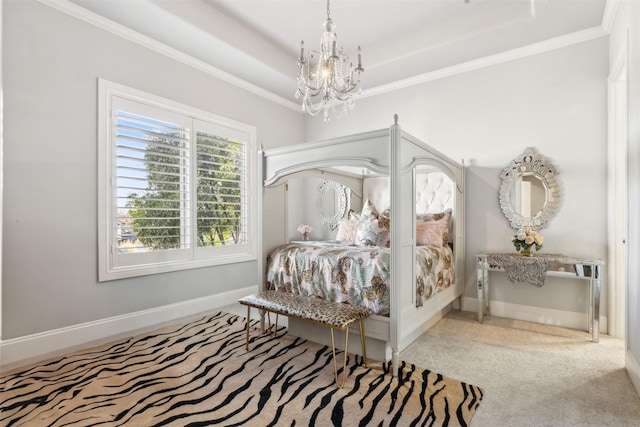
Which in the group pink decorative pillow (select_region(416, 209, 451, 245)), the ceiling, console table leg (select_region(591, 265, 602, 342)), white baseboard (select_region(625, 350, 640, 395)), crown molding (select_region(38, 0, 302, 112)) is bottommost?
white baseboard (select_region(625, 350, 640, 395))

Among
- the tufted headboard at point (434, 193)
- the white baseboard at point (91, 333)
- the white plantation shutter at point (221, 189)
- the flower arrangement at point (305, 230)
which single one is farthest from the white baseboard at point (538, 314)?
the white baseboard at point (91, 333)

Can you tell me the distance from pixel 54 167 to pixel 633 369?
448cm

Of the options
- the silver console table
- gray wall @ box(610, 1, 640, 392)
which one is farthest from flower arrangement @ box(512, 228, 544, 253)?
gray wall @ box(610, 1, 640, 392)

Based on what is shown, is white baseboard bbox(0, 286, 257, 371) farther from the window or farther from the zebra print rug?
the window

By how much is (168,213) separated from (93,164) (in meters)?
0.81

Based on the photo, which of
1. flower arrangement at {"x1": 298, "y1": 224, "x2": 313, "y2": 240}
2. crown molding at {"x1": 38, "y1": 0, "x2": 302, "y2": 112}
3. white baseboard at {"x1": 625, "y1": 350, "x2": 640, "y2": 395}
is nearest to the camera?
white baseboard at {"x1": 625, "y1": 350, "x2": 640, "y2": 395}

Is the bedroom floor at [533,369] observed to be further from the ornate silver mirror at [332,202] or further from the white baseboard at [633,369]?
the ornate silver mirror at [332,202]

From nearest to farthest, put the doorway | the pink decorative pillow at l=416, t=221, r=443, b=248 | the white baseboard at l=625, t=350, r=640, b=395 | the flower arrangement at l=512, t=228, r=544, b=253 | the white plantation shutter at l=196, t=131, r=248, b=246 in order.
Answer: the white baseboard at l=625, t=350, r=640, b=395 → the doorway → the flower arrangement at l=512, t=228, r=544, b=253 → the pink decorative pillow at l=416, t=221, r=443, b=248 → the white plantation shutter at l=196, t=131, r=248, b=246

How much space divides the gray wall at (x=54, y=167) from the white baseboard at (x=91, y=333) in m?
0.06

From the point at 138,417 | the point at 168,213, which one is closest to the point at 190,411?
the point at 138,417

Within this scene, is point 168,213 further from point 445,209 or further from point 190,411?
point 445,209

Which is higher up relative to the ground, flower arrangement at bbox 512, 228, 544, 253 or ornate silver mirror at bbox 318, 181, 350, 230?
ornate silver mirror at bbox 318, 181, 350, 230

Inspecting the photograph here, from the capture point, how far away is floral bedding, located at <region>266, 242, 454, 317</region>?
8.67 ft

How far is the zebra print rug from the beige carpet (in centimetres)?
18
